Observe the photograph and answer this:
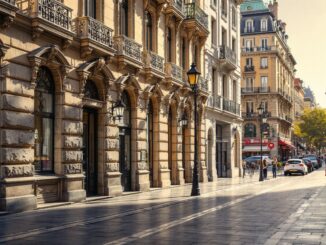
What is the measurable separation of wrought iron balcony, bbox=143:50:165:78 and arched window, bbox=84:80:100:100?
14.0ft

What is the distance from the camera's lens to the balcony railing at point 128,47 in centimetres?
2134

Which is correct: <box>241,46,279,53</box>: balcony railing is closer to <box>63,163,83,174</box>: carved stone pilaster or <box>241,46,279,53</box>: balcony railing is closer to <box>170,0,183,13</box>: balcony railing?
<box>170,0,183,13</box>: balcony railing

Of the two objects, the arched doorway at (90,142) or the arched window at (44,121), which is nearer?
the arched window at (44,121)

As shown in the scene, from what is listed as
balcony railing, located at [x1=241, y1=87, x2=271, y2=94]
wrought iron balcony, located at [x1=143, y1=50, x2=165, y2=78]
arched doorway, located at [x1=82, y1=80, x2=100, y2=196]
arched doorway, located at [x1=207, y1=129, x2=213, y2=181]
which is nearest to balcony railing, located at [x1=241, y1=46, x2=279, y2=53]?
balcony railing, located at [x1=241, y1=87, x2=271, y2=94]

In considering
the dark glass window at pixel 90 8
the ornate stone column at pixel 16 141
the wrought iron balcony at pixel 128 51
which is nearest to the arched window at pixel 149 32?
the wrought iron balcony at pixel 128 51

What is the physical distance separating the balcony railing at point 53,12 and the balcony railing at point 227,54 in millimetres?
20862

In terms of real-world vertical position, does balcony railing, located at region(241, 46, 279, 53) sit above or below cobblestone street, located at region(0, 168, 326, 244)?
above

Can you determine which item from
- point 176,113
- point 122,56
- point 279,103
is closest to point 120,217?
point 122,56

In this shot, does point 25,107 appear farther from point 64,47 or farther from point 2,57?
point 64,47

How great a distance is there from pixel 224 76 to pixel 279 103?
43.6m

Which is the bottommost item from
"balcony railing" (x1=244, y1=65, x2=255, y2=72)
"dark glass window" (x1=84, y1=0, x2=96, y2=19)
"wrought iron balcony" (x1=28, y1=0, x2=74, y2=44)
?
"wrought iron balcony" (x1=28, y1=0, x2=74, y2=44)

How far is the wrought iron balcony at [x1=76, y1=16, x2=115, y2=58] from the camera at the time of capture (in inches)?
732

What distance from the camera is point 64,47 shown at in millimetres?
17531

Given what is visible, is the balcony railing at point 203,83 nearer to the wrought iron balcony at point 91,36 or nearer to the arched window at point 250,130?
the wrought iron balcony at point 91,36
